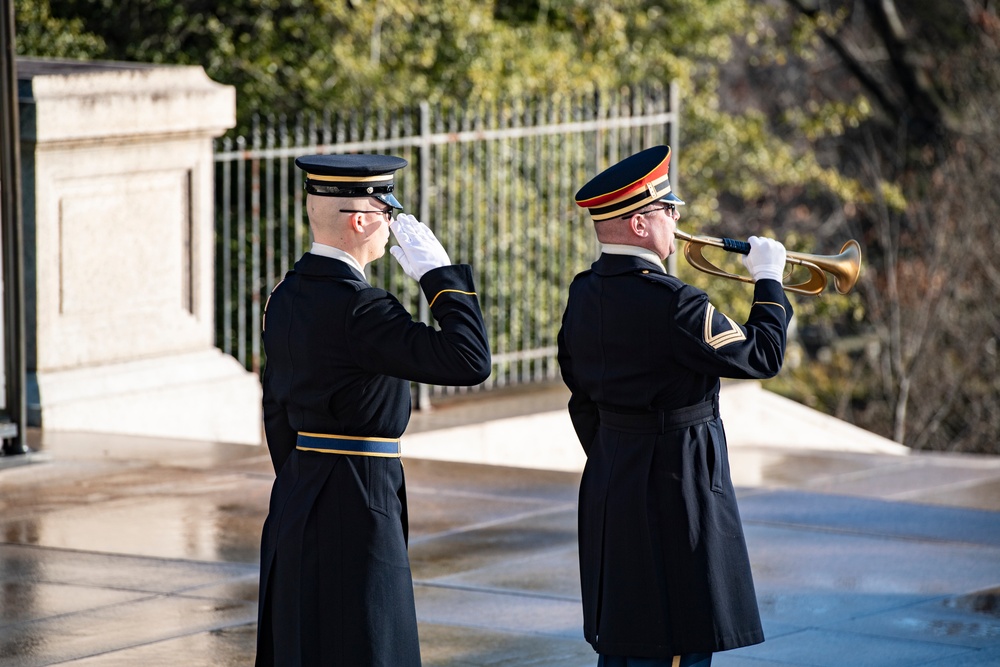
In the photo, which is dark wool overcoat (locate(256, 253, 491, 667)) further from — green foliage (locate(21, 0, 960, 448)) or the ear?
green foliage (locate(21, 0, 960, 448))

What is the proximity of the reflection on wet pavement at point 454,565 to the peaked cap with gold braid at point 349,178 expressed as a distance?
1875 mm

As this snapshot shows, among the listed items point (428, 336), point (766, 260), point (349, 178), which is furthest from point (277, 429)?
point (766, 260)

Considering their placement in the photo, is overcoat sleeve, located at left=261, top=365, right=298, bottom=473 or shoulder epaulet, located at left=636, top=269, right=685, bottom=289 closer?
overcoat sleeve, located at left=261, top=365, right=298, bottom=473

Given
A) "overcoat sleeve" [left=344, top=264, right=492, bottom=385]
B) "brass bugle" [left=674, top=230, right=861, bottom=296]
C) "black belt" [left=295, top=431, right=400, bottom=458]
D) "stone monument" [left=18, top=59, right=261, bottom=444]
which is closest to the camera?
"overcoat sleeve" [left=344, top=264, right=492, bottom=385]

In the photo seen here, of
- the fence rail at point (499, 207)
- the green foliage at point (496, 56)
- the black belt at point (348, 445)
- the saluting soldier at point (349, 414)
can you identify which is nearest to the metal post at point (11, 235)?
the fence rail at point (499, 207)

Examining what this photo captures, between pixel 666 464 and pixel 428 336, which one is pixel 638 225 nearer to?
pixel 666 464

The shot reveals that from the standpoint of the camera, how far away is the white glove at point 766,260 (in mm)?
4359

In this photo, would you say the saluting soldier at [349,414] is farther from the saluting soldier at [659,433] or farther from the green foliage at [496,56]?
the green foliage at [496,56]

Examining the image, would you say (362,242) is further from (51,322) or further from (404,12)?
(404,12)

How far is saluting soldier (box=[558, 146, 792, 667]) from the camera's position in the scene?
4230 mm

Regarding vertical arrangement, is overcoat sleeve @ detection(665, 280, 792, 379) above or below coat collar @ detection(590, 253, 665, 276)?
below

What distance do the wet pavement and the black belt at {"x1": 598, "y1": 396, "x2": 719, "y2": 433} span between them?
123 centimetres

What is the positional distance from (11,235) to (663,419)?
471 cm

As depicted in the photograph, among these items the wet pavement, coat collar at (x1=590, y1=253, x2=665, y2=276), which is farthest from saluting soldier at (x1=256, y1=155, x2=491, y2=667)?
the wet pavement
